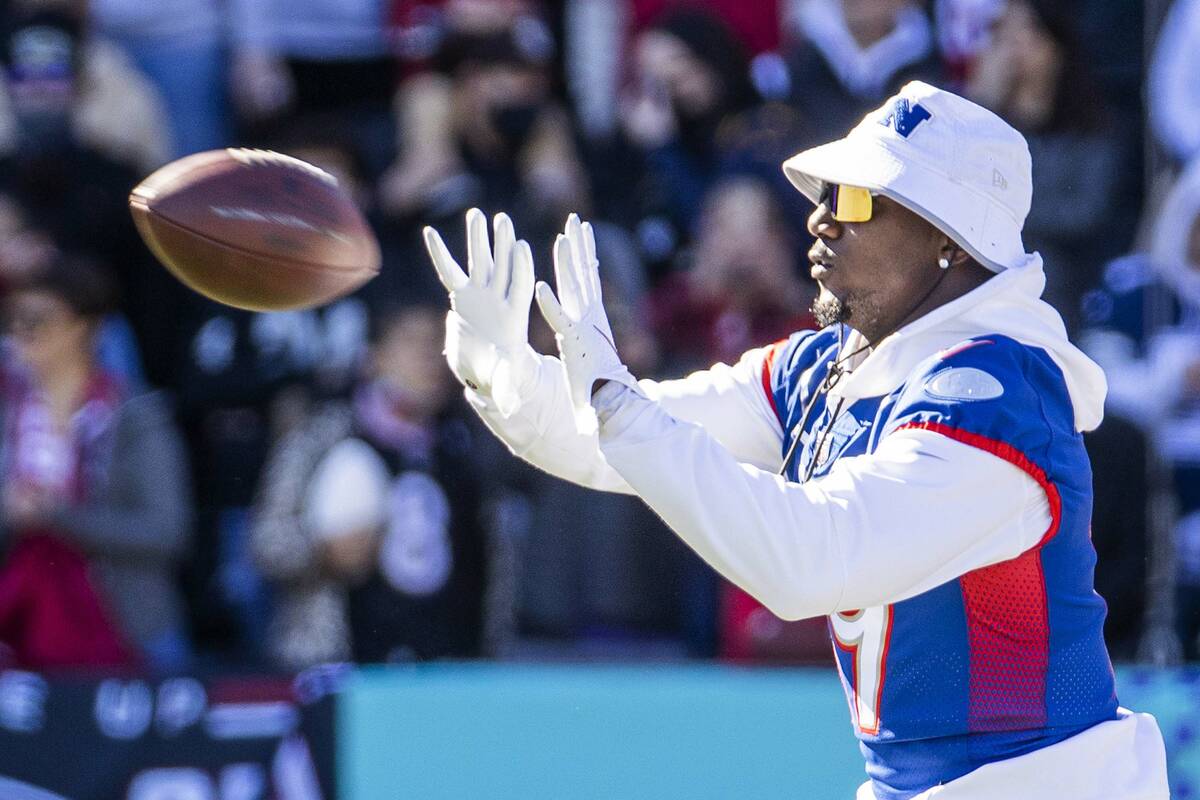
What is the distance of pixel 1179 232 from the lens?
6.35 meters

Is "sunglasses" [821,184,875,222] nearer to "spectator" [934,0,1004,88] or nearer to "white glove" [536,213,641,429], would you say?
"white glove" [536,213,641,429]

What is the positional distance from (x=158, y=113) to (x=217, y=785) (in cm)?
285

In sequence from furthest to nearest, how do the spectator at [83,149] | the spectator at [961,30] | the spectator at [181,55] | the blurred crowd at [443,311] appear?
the spectator at [181,55], the spectator at [83,149], the spectator at [961,30], the blurred crowd at [443,311]

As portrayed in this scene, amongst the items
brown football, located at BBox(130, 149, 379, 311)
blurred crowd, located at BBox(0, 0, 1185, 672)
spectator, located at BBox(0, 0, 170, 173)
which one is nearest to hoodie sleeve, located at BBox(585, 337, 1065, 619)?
brown football, located at BBox(130, 149, 379, 311)

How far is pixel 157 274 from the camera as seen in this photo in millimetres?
7359

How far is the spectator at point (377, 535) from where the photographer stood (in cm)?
642

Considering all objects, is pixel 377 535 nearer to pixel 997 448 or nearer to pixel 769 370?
pixel 769 370

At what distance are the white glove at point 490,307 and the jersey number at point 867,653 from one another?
73cm

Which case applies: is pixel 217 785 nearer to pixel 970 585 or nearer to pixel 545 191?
pixel 545 191

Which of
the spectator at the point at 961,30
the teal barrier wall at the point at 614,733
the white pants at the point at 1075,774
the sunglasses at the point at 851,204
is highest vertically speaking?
the spectator at the point at 961,30

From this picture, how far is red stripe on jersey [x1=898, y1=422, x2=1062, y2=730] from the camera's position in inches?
128

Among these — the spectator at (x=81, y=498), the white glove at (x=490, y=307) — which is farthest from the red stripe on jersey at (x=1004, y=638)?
the spectator at (x=81, y=498)

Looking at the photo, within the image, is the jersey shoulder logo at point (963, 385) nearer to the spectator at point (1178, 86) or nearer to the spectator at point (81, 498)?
the spectator at point (1178, 86)

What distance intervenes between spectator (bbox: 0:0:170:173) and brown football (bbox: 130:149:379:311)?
3.47 meters
